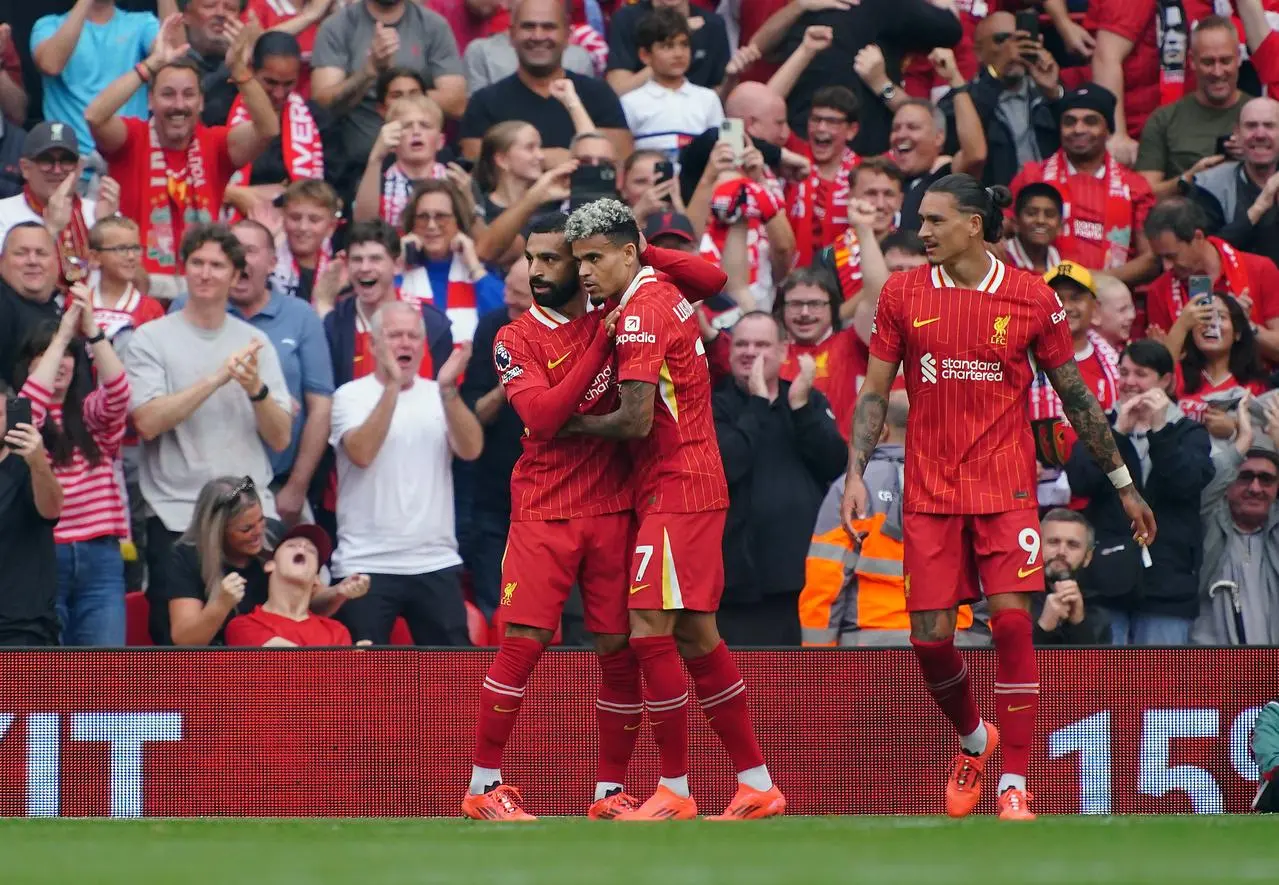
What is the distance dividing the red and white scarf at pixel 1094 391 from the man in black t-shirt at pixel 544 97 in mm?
3262

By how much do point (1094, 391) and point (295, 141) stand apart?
5.05 metres

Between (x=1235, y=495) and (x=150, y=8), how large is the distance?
26.6ft

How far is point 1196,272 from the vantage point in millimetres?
13133

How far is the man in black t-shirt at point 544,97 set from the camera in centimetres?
1373

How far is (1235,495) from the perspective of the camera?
1160 centimetres

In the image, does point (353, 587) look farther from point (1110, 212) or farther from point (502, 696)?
point (1110, 212)

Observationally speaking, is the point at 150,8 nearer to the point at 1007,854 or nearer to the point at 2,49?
the point at 2,49

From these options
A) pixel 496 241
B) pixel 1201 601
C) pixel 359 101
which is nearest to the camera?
pixel 1201 601

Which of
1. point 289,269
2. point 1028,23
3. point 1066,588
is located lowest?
point 1066,588

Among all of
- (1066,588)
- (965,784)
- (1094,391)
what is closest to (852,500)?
(965,784)

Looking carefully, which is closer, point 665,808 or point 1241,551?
point 665,808

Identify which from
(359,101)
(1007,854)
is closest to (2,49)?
(359,101)

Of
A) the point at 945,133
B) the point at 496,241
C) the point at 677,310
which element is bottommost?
the point at 677,310

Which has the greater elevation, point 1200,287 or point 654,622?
point 1200,287
